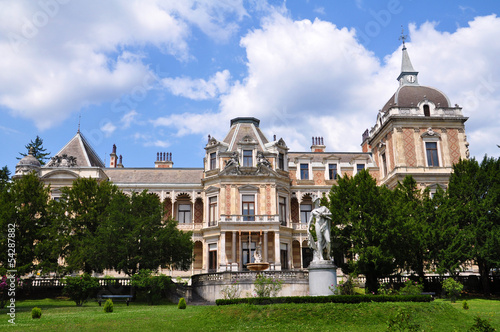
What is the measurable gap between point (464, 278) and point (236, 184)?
20.2 meters

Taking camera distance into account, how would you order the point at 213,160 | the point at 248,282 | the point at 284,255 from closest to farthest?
the point at 248,282 < the point at 284,255 < the point at 213,160

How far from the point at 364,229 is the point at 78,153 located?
99.0ft

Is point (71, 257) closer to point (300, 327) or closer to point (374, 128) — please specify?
point (300, 327)

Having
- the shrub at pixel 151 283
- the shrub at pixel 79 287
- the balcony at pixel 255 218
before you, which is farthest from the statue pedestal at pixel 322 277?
the balcony at pixel 255 218

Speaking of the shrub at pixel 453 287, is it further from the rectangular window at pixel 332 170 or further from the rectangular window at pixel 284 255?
the rectangular window at pixel 332 170

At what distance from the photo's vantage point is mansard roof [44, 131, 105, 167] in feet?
140

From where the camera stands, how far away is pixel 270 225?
3906cm

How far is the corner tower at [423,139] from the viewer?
4044 cm

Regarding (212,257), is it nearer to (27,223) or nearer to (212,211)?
(212,211)

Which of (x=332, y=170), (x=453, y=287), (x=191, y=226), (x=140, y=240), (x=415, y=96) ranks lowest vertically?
(x=453, y=287)

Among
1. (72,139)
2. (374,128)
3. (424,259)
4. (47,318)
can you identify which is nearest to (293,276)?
(424,259)

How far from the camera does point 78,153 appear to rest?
146ft

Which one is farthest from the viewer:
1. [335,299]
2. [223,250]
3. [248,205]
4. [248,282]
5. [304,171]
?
[304,171]

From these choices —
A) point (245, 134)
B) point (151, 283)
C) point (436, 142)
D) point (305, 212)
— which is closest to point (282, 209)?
point (305, 212)
